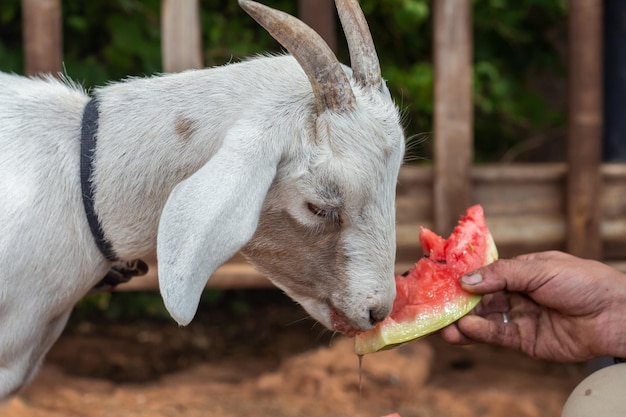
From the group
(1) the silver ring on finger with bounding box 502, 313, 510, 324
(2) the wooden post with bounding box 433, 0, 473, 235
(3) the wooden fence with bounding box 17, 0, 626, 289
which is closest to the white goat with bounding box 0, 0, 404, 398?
(1) the silver ring on finger with bounding box 502, 313, 510, 324

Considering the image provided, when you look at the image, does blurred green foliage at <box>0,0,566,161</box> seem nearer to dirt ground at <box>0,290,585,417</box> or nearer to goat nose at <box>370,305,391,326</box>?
dirt ground at <box>0,290,585,417</box>

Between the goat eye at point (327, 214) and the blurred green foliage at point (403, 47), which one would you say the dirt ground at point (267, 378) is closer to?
the blurred green foliage at point (403, 47)

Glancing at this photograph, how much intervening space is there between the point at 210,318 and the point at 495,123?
2.88 meters

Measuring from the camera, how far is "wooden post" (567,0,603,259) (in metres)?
5.23

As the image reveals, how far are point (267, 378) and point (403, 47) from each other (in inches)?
109

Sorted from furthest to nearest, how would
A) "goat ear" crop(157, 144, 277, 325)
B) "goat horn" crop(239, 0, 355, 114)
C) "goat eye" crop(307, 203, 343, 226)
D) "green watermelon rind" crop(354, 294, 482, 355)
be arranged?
1. "green watermelon rind" crop(354, 294, 482, 355)
2. "goat eye" crop(307, 203, 343, 226)
3. "goat horn" crop(239, 0, 355, 114)
4. "goat ear" crop(157, 144, 277, 325)

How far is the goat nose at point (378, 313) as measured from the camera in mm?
2826

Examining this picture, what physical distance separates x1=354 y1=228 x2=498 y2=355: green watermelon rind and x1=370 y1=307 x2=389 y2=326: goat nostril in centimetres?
22

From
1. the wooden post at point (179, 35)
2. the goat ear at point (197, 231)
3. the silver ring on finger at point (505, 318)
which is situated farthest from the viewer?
the wooden post at point (179, 35)

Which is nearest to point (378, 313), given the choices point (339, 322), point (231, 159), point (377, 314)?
point (377, 314)

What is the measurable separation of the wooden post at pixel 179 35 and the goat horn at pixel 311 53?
236 centimetres

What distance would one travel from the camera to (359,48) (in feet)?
9.30

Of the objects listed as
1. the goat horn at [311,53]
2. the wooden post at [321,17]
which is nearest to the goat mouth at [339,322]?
the goat horn at [311,53]

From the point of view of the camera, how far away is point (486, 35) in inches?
257
